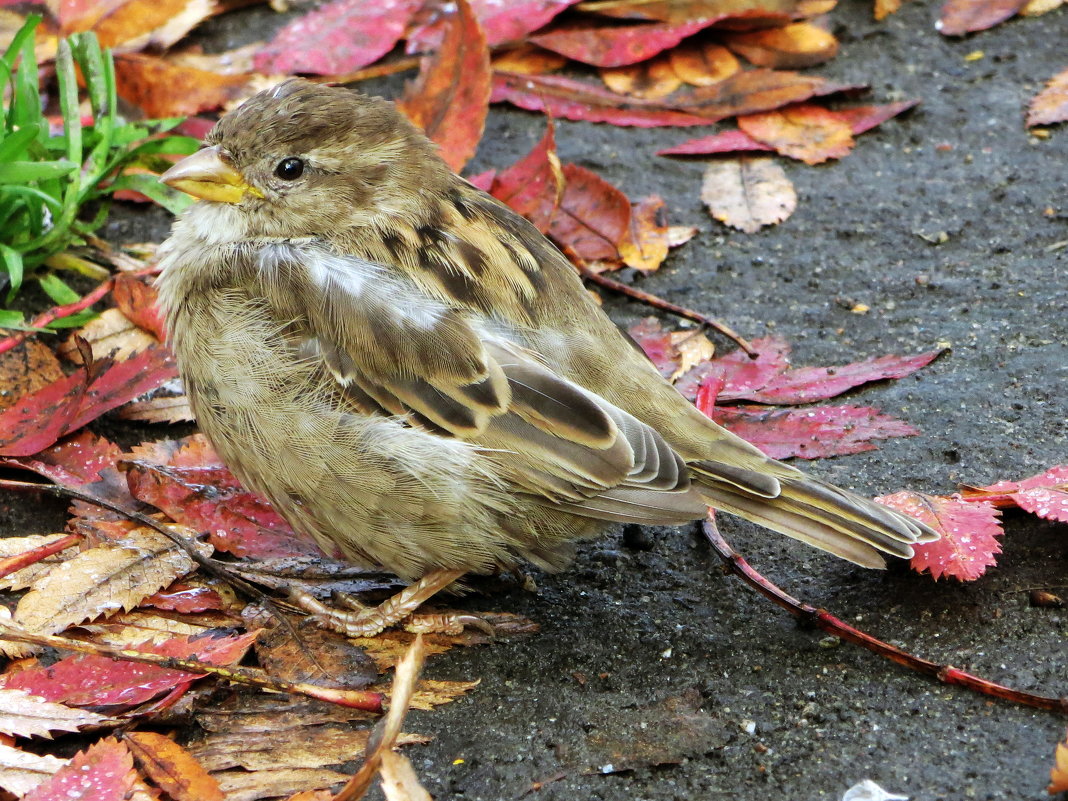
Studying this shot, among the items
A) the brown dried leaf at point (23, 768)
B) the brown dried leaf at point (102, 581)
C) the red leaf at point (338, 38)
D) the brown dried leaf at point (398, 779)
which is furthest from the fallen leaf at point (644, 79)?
the brown dried leaf at point (23, 768)

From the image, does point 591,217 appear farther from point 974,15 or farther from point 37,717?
point 37,717

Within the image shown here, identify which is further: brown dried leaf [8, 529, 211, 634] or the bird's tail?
brown dried leaf [8, 529, 211, 634]

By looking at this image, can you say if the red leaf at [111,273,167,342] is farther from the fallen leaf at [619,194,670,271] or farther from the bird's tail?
the bird's tail

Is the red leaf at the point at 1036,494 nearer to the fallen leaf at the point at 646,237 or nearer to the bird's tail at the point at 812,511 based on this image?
the bird's tail at the point at 812,511

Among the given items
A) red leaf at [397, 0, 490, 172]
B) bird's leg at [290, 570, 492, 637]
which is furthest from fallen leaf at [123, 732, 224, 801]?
red leaf at [397, 0, 490, 172]

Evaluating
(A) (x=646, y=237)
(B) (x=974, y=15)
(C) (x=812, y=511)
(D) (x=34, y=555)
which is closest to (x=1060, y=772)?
(C) (x=812, y=511)

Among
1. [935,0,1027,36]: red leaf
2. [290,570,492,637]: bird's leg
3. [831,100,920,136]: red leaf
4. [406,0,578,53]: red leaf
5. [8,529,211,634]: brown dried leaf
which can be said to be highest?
[406,0,578,53]: red leaf

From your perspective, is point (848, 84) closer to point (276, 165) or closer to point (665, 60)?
point (665, 60)
